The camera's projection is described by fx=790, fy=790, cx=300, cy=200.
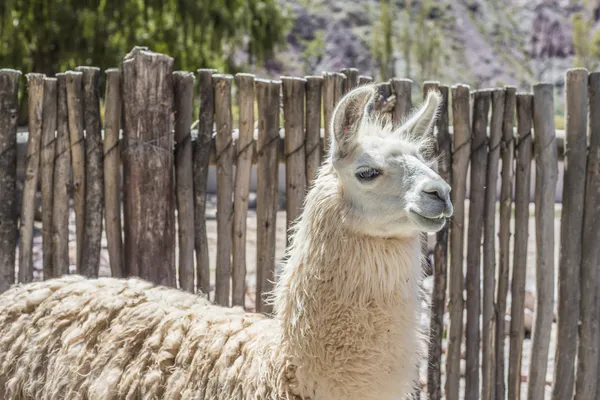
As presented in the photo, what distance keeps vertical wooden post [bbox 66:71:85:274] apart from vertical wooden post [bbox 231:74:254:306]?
0.82 m

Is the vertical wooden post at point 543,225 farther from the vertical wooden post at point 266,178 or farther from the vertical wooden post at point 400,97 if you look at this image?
the vertical wooden post at point 266,178

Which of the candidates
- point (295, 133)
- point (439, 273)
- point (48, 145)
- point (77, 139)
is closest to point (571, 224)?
point (439, 273)

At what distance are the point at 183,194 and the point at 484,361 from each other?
1930 millimetres

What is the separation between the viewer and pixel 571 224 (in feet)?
14.3

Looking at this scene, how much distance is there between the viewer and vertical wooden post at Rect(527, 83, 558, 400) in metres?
4.37

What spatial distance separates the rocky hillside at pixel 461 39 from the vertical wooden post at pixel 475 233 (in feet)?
57.3

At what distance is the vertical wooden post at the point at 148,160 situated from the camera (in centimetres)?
409

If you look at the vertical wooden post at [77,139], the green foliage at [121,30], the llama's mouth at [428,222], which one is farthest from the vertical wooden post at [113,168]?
Answer: the green foliage at [121,30]

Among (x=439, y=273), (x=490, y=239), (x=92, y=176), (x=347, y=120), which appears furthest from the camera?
(x=490, y=239)

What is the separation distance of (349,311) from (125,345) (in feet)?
2.98

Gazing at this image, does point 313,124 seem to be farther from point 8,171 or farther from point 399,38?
point 399,38

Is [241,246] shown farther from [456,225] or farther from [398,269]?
[398,269]

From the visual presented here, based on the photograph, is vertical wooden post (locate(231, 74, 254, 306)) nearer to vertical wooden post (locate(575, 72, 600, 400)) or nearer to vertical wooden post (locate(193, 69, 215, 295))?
vertical wooden post (locate(193, 69, 215, 295))

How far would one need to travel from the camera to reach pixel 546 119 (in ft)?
14.3
